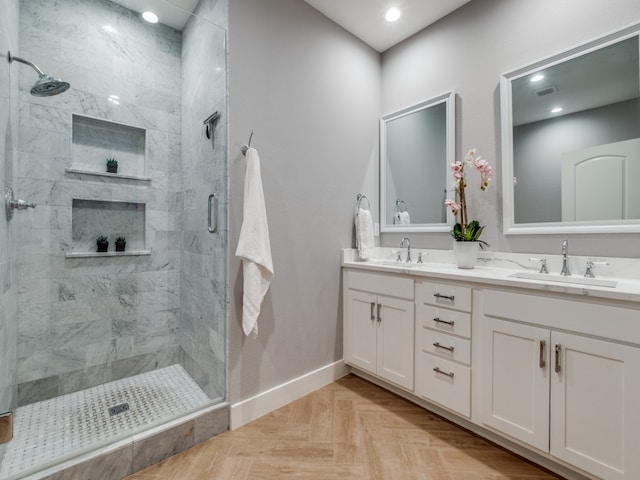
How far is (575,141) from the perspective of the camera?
5.46ft

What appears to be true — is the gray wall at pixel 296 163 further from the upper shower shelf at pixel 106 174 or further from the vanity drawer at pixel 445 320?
the upper shower shelf at pixel 106 174

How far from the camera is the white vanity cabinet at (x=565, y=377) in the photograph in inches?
44.2

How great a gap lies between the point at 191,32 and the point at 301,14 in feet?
2.86

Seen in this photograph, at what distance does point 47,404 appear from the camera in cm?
188

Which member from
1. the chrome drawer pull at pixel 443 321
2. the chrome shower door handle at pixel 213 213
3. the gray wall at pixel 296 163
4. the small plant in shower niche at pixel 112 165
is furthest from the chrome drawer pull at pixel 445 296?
the small plant in shower niche at pixel 112 165

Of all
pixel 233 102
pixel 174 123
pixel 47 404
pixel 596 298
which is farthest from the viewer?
pixel 174 123

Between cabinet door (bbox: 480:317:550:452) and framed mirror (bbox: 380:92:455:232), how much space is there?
91 cm

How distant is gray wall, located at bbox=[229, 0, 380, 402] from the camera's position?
1756 mm

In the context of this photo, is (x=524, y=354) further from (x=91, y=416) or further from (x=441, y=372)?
(x=91, y=416)

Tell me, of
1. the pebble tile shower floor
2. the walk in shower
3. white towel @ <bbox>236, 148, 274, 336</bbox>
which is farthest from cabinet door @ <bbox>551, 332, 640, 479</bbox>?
the pebble tile shower floor

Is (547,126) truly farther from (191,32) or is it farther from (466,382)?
(191,32)

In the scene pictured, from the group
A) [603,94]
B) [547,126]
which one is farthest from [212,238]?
[603,94]

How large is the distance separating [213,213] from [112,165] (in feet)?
3.51

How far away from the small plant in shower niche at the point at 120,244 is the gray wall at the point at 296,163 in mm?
1176
